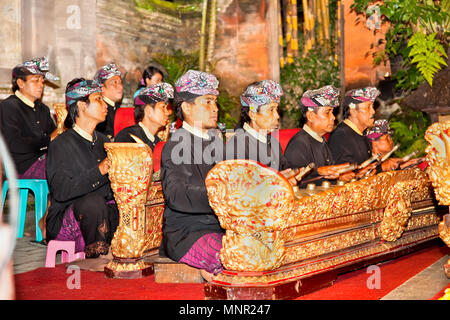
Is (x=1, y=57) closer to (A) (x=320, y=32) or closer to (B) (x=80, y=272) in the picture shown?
(B) (x=80, y=272)

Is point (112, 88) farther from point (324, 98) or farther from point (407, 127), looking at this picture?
point (407, 127)

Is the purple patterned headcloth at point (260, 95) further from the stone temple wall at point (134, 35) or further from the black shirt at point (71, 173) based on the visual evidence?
the stone temple wall at point (134, 35)

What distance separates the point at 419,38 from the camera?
21.0 feet

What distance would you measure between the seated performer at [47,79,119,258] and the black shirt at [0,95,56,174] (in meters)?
1.17

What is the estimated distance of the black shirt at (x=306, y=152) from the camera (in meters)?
4.30

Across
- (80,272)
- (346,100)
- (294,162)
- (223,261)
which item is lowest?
(80,272)

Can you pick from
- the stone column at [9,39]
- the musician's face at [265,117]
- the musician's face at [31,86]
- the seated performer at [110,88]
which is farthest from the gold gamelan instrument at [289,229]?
the stone column at [9,39]

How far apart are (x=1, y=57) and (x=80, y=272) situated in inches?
143

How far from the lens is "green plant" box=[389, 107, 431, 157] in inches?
272

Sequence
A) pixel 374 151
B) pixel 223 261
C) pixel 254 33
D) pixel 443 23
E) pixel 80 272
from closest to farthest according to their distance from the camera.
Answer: pixel 223 261 → pixel 80 272 → pixel 374 151 → pixel 443 23 → pixel 254 33

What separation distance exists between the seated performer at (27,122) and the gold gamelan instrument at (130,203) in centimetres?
192

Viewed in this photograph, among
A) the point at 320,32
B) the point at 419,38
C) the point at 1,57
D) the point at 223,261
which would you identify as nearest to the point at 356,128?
the point at 419,38

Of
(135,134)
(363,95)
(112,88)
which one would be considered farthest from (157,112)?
(363,95)

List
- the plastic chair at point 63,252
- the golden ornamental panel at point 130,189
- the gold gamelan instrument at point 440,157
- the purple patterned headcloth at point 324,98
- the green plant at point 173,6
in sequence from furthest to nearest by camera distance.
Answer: the green plant at point 173,6, the purple patterned headcloth at point 324,98, the plastic chair at point 63,252, the golden ornamental panel at point 130,189, the gold gamelan instrument at point 440,157
